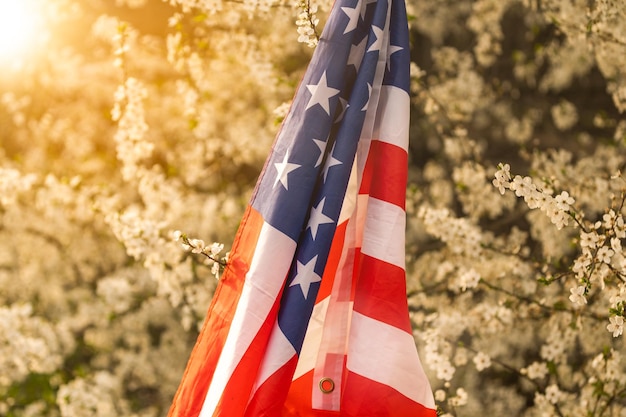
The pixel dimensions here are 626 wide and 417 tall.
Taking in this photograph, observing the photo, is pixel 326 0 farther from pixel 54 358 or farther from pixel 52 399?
pixel 52 399

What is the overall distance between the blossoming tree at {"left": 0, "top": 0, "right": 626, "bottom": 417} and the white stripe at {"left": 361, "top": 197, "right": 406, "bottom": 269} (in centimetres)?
165

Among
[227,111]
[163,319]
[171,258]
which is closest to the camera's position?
[171,258]

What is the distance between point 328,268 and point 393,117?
50 cm

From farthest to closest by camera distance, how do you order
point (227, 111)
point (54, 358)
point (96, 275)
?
point (96, 275) < point (227, 111) < point (54, 358)

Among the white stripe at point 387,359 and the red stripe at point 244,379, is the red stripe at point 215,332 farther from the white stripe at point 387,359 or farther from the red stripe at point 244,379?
the white stripe at point 387,359

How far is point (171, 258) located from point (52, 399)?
2.36m

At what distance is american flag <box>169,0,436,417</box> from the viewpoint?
1718 mm

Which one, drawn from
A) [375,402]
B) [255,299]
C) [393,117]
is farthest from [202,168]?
[375,402]

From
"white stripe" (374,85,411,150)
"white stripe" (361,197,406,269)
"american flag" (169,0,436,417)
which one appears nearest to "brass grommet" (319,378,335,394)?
"american flag" (169,0,436,417)

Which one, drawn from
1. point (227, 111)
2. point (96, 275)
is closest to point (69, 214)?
point (96, 275)

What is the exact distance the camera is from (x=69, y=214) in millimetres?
5316

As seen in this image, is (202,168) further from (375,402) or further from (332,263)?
(375,402)

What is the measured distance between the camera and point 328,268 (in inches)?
73.5

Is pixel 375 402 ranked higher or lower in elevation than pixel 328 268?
lower
